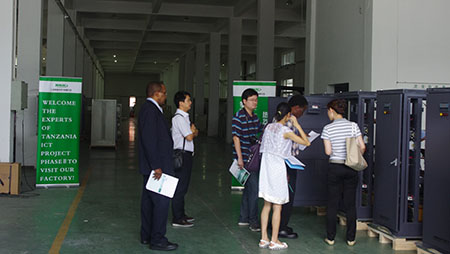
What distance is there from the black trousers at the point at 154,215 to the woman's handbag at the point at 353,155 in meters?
1.88

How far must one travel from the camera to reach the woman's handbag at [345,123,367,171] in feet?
15.8

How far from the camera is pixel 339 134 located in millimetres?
4902

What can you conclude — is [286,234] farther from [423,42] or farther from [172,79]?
[172,79]

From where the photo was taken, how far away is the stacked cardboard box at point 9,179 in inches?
294

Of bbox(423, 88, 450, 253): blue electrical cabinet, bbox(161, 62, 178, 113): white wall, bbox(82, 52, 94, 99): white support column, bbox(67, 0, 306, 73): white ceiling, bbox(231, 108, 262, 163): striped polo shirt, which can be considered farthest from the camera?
bbox(161, 62, 178, 113): white wall

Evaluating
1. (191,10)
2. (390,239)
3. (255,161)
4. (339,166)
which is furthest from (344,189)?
(191,10)

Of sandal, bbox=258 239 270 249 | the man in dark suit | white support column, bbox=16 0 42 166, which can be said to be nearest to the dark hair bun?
sandal, bbox=258 239 270 249

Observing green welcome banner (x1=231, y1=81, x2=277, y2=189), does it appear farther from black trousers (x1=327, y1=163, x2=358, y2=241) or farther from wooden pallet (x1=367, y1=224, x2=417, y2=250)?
black trousers (x1=327, y1=163, x2=358, y2=241)

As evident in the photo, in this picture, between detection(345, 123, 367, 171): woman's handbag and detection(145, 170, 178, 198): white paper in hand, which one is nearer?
detection(145, 170, 178, 198): white paper in hand

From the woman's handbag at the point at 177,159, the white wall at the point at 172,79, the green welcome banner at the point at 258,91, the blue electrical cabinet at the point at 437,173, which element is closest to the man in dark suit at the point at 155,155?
the woman's handbag at the point at 177,159

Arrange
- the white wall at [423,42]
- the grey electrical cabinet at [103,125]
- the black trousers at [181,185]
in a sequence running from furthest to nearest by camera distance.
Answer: the grey electrical cabinet at [103,125], the white wall at [423,42], the black trousers at [181,185]

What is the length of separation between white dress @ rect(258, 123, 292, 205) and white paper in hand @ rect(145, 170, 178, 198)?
888 mm

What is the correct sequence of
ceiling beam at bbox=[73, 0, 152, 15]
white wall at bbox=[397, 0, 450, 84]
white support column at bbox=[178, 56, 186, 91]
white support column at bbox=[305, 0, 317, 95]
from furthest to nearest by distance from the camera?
1. white support column at bbox=[178, 56, 186, 91]
2. ceiling beam at bbox=[73, 0, 152, 15]
3. white support column at bbox=[305, 0, 317, 95]
4. white wall at bbox=[397, 0, 450, 84]

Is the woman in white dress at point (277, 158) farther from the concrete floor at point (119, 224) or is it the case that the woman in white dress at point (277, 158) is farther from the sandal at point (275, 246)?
the concrete floor at point (119, 224)
